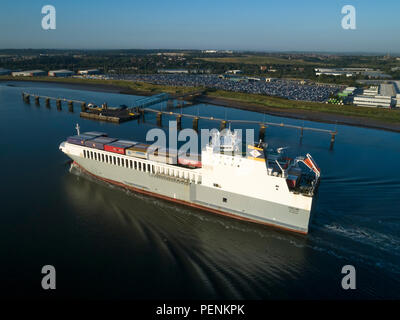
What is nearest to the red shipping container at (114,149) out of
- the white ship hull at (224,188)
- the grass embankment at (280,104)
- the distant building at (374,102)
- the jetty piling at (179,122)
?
the white ship hull at (224,188)

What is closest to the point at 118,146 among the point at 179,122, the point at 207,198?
the point at 207,198

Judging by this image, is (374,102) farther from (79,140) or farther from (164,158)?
(79,140)

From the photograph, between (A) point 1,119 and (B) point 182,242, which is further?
(A) point 1,119

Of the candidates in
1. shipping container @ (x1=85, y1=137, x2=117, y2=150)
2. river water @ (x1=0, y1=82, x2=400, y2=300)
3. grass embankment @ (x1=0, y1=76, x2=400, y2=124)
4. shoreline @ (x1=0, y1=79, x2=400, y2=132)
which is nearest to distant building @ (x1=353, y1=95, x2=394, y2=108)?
grass embankment @ (x1=0, y1=76, x2=400, y2=124)

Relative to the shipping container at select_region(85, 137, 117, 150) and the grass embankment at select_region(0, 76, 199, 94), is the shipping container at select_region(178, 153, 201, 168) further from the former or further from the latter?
the grass embankment at select_region(0, 76, 199, 94)

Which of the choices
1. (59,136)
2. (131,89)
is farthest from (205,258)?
(131,89)
